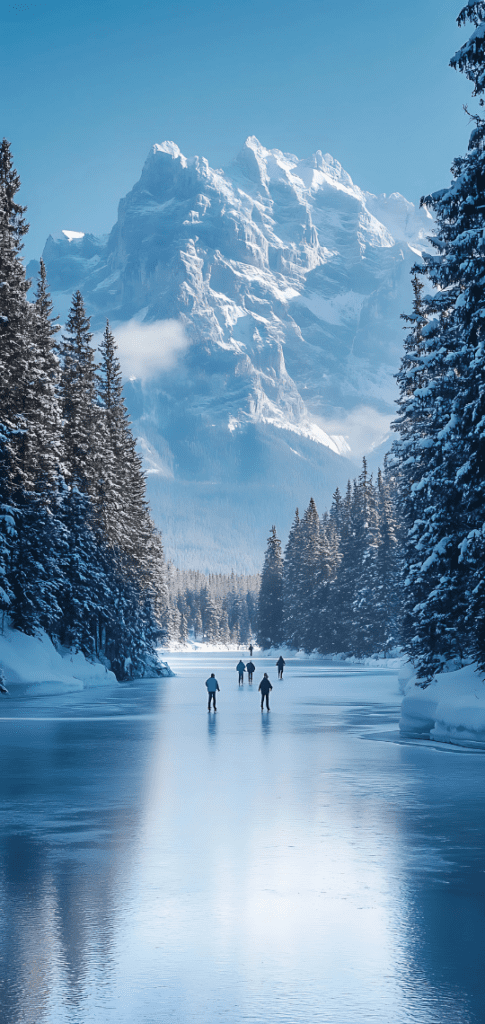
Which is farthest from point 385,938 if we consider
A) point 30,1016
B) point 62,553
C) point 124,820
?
point 62,553

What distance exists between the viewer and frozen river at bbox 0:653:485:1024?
661 centimetres

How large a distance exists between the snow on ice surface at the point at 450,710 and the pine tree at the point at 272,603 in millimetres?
113464

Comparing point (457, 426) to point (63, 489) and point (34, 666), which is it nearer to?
point (63, 489)

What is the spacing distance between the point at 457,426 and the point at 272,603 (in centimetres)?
11809

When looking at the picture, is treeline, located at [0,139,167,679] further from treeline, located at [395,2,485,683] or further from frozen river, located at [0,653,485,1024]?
frozen river, located at [0,653,485,1024]

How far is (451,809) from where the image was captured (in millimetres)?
14203

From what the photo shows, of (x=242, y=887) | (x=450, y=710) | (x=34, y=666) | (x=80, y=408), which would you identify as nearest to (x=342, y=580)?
(x=80, y=408)

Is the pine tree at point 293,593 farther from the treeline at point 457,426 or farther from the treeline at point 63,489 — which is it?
the treeline at point 457,426

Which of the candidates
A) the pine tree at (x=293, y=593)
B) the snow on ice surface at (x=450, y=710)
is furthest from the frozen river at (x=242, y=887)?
the pine tree at (x=293, y=593)

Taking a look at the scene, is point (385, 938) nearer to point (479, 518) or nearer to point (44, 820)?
point (44, 820)

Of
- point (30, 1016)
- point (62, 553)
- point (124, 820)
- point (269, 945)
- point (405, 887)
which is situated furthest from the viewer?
point (62, 553)

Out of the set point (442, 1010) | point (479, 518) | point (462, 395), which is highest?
point (462, 395)

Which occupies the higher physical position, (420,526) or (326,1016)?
(420,526)

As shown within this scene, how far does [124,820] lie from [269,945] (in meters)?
5.88
